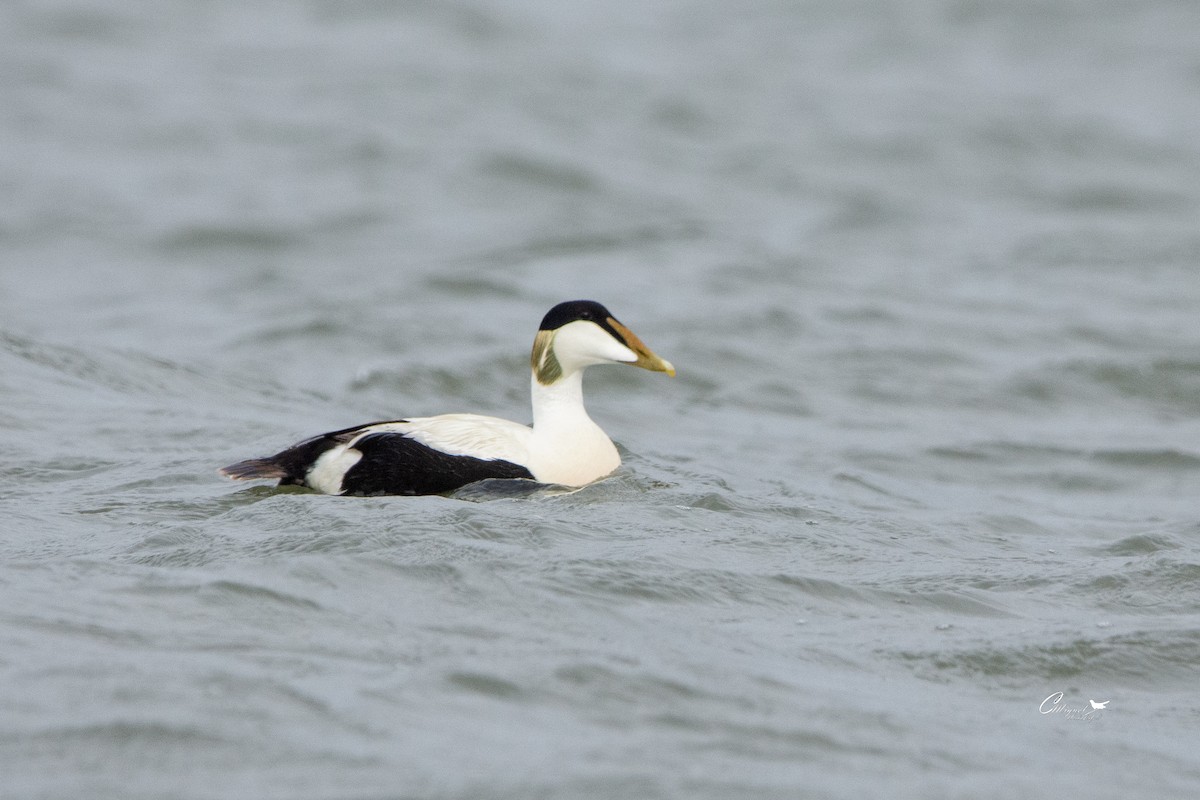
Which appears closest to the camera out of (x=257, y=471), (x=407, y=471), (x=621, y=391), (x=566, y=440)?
(x=407, y=471)

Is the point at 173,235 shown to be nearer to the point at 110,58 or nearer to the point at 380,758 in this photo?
the point at 110,58

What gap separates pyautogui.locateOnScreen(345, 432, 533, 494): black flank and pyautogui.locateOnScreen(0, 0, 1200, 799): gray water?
17cm

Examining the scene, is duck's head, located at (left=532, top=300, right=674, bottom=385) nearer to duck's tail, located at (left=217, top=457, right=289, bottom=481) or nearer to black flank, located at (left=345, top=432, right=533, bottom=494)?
black flank, located at (left=345, top=432, right=533, bottom=494)

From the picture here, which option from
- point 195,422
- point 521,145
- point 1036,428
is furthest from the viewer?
point 521,145

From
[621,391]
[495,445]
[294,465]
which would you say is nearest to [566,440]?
[495,445]

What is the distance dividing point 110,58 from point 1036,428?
605 inches

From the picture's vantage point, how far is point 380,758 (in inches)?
164

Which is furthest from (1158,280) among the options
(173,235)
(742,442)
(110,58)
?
(110,58)

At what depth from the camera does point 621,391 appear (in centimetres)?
1082

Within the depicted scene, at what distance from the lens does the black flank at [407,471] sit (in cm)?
661

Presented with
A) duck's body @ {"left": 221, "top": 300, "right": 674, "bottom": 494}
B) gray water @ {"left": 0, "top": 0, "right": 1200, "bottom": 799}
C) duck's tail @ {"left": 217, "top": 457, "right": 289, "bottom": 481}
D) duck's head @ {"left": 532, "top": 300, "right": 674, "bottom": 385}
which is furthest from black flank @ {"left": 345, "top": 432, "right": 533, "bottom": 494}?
duck's head @ {"left": 532, "top": 300, "right": 674, "bottom": 385}

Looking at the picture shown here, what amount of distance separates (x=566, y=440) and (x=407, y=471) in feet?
2.41

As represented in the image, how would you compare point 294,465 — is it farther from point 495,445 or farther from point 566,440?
point 566,440

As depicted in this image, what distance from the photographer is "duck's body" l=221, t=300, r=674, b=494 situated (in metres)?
6.62
